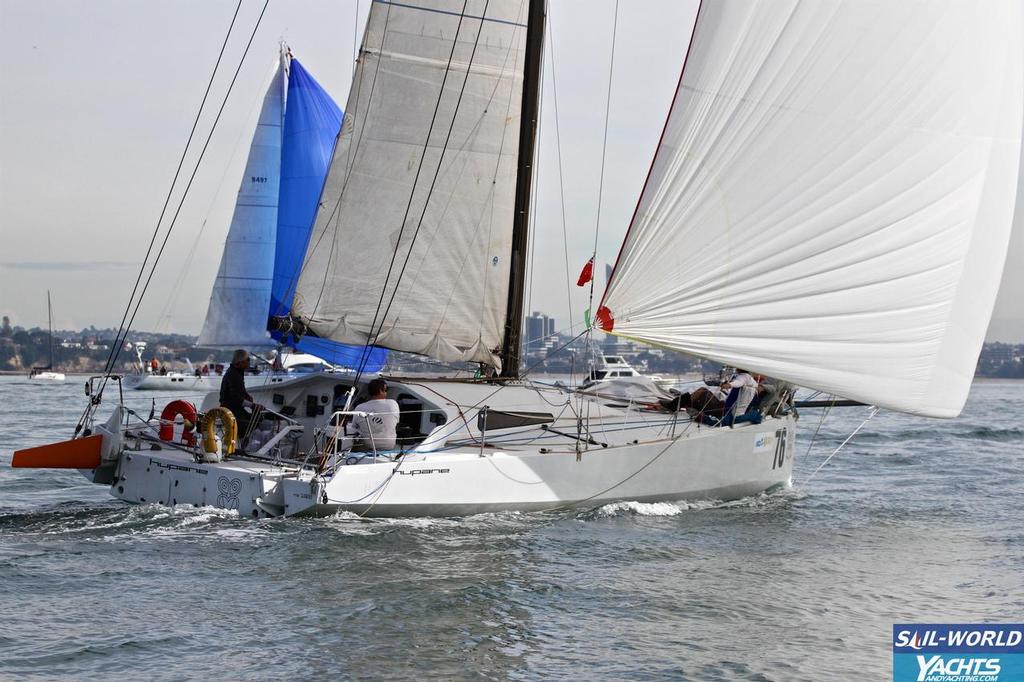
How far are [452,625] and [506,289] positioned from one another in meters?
6.25

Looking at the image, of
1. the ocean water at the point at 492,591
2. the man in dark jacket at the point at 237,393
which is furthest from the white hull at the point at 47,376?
the man in dark jacket at the point at 237,393

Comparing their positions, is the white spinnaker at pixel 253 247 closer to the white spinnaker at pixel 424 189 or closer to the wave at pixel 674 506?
the white spinnaker at pixel 424 189

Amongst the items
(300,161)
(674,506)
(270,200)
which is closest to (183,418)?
(674,506)

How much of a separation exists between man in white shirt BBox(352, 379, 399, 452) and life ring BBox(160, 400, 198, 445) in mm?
1727

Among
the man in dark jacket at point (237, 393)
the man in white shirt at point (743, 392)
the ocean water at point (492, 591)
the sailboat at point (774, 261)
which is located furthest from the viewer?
the man in white shirt at point (743, 392)

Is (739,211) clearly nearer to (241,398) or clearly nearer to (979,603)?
(979,603)

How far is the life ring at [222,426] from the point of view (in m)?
10.9

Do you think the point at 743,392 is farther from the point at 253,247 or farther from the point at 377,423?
the point at 253,247

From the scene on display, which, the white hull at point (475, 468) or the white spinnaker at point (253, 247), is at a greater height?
the white spinnaker at point (253, 247)

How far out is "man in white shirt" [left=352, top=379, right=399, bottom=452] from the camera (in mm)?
10969

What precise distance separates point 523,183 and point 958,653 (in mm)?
7519

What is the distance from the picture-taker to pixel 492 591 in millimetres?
8719

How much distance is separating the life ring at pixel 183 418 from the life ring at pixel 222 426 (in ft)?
2.13

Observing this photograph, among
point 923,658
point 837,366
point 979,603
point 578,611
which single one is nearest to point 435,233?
point 837,366
